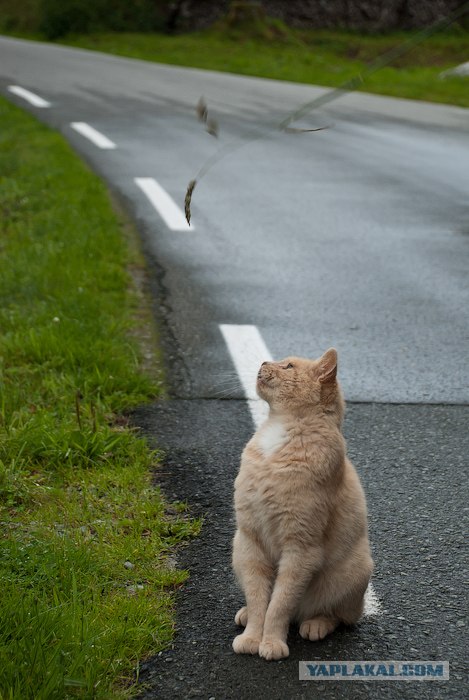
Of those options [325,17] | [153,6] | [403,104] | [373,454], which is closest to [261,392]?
[373,454]

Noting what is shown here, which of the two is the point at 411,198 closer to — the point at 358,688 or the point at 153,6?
the point at 358,688

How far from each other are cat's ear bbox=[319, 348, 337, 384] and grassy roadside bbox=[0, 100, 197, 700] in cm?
91

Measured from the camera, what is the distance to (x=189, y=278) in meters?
7.41

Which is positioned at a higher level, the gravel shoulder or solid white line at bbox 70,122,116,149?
the gravel shoulder

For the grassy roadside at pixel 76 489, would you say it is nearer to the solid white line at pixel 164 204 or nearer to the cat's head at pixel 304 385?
the cat's head at pixel 304 385

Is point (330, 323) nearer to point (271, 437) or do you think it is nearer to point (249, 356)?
point (249, 356)

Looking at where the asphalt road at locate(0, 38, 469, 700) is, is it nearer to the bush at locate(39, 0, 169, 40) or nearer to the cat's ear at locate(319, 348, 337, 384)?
the cat's ear at locate(319, 348, 337, 384)

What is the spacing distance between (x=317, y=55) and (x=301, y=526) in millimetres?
24137

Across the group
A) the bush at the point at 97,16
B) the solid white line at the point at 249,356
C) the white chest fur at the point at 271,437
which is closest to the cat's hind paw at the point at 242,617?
the white chest fur at the point at 271,437

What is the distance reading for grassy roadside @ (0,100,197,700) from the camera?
298 centimetres

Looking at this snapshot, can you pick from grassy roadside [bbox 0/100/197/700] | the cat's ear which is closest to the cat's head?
the cat's ear

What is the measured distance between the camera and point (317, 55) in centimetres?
2570

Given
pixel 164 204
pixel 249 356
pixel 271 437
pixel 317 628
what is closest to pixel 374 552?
pixel 317 628

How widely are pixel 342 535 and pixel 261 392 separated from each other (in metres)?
0.57
